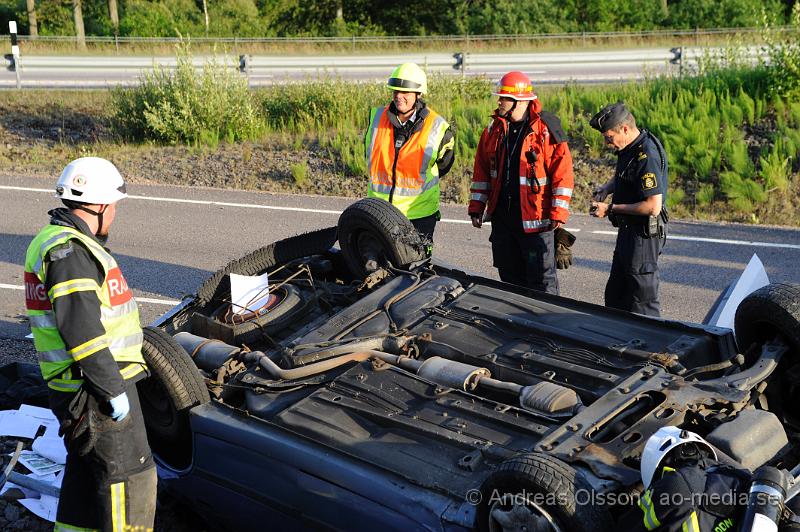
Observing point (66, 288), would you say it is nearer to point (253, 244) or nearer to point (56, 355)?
point (56, 355)

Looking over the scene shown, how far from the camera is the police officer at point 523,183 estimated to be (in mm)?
6738

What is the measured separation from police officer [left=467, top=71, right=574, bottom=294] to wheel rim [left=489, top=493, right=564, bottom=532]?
344cm

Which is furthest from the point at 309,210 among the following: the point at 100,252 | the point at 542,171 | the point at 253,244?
the point at 100,252

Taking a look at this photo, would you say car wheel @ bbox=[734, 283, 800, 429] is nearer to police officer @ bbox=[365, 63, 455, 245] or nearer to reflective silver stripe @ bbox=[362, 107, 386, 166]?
police officer @ bbox=[365, 63, 455, 245]

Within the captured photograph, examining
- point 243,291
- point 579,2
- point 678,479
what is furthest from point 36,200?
point 579,2

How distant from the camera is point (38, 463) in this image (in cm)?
550

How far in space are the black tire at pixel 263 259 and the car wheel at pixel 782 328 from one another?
2.74 meters

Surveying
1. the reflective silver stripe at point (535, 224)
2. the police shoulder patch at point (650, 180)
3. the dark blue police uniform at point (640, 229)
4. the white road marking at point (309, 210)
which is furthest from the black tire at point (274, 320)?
the white road marking at point (309, 210)

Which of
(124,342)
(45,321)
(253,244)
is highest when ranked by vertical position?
(45,321)

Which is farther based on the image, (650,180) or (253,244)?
(253,244)

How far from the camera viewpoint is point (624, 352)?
4785mm

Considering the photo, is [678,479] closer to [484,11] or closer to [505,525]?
[505,525]

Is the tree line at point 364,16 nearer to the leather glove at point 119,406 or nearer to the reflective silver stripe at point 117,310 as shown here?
the reflective silver stripe at point 117,310

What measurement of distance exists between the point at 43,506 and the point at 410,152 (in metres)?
3.51
